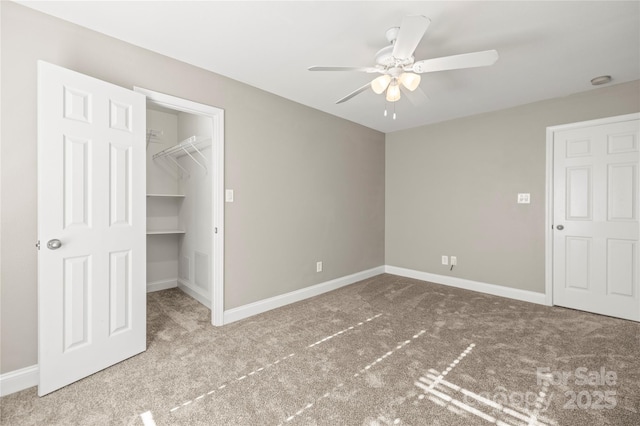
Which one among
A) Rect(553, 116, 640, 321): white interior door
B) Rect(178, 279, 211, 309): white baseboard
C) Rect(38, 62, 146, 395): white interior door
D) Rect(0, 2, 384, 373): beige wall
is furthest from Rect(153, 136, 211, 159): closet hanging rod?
Rect(553, 116, 640, 321): white interior door

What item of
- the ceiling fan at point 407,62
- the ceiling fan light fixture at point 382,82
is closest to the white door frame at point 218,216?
the ceiling fan at point 407,62

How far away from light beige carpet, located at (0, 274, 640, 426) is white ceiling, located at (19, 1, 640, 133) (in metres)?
2.44

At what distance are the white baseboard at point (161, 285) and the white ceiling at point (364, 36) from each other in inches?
117

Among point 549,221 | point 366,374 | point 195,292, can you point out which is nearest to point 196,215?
point 195,292

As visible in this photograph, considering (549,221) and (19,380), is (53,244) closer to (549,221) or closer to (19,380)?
(19,380)

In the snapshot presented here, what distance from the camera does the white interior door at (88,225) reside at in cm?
176

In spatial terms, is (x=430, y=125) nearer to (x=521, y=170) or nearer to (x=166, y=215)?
(x=521, y=170)

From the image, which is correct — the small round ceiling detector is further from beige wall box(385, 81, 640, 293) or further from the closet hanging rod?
the closet hanging rod

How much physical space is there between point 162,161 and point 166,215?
2.57 feet

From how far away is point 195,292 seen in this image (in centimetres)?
359

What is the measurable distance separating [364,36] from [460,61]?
2.39 ft

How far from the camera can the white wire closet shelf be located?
3.17 metres

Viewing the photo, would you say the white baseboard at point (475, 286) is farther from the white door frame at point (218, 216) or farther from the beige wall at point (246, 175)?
the white door frame at point (218, 216)

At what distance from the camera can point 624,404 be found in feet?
5.46
